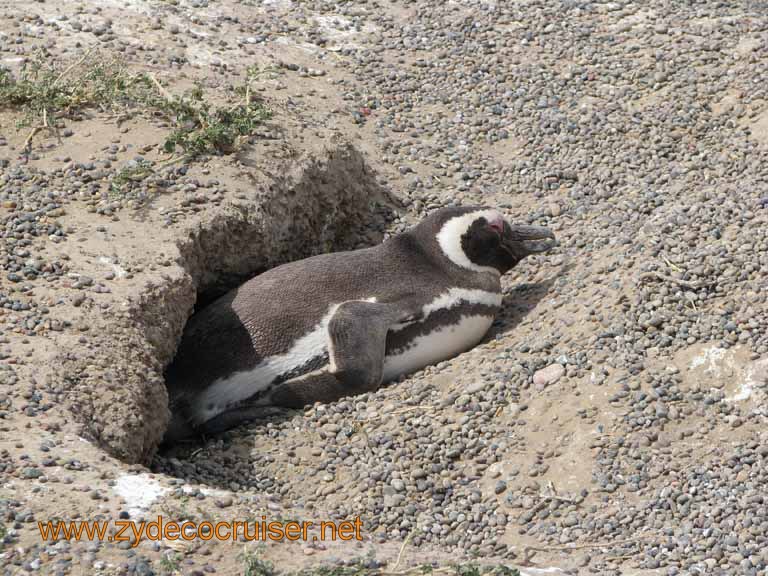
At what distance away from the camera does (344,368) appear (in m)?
6.69

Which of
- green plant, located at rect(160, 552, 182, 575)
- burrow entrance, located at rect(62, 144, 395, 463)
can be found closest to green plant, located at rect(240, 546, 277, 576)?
green plant, located at rect(160, 552, 182, 575)

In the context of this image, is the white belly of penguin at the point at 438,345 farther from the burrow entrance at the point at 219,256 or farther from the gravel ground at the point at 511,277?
the burrow entrance at the point at 219,256

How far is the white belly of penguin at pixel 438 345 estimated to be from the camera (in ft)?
23.4

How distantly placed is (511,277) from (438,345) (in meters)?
1.12

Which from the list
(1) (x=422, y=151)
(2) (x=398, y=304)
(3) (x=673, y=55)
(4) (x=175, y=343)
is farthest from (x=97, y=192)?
(3) (x=673, y=55)

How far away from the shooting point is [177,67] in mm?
8859

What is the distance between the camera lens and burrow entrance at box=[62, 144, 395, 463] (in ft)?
18.5

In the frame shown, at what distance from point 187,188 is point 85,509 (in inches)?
121

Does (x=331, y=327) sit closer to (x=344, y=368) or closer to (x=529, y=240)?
(x=344, y=368)

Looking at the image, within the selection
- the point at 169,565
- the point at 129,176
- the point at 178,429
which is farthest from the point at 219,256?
the point at 169,565

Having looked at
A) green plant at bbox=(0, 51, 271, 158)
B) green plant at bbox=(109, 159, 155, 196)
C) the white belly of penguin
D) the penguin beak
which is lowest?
the white belly of penguin

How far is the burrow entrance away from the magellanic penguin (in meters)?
0.26

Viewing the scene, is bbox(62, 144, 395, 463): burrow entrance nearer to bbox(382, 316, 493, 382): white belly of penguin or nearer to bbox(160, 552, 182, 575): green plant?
bbox(382, 316, 493, 382): white belly of penguin

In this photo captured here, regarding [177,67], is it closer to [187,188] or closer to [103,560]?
[187,188]
